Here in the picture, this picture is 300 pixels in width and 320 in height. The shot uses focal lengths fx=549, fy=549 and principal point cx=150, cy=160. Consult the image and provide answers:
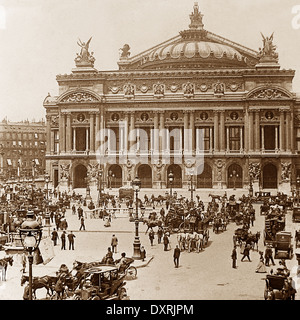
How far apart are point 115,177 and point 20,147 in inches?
929

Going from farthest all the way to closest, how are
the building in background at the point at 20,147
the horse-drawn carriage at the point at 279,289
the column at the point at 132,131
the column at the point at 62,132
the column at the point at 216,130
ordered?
the building in background at the point at 20,147 → the column at the point at 62,132 → the column at the point at 132,131 → the column at the point at 216,130 → the horse-drawn carriage at the point at 279,289

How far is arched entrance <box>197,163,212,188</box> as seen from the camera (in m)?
63.1

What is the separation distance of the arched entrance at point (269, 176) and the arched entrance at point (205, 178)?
20.4 feet

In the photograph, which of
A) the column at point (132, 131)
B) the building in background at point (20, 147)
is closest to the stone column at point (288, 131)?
the column at point (132, 131)

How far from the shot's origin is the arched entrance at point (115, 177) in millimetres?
63156

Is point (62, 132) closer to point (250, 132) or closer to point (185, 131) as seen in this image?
point (185, 131)

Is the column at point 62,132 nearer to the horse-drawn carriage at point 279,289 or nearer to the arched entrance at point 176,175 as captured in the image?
the arched entrance at point 176,175

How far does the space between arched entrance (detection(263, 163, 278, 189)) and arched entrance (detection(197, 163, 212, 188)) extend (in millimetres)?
6216

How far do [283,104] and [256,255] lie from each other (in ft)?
129

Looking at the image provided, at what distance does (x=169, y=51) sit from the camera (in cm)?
7212

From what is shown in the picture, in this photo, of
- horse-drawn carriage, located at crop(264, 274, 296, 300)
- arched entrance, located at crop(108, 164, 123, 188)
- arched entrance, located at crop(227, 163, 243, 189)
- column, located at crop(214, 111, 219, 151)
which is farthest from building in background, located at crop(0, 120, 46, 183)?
horse-drawn carriage, located at crop(264, 274, 296, 300)

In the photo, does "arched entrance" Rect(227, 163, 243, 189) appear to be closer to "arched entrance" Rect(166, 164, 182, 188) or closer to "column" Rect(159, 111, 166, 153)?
"arched entrance" Rect(166, 164, 182, 188)
